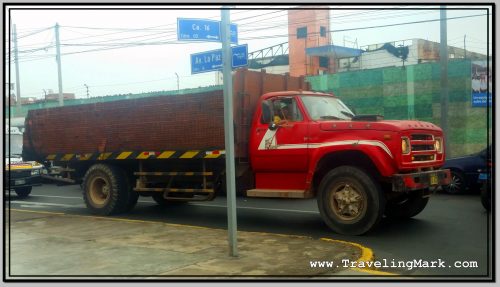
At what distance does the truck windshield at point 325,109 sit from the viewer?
29.8 feet

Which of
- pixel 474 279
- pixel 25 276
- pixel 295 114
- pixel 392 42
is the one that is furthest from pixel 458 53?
pixel 25 276

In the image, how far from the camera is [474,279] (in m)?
5.78

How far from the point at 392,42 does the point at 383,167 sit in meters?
20.7

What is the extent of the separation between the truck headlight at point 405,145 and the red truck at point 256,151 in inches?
0.6

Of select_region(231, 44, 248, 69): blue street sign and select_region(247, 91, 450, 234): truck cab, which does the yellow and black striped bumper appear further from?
select_region(231, 44, 248, 69): blue street sign

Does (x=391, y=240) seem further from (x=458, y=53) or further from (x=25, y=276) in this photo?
(x=458, y=53)

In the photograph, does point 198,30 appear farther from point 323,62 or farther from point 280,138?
point 323,62

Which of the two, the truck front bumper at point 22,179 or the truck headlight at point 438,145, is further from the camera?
the truck front bumper at point 22,179

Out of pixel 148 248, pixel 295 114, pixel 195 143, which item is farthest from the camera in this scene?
pixel 195 143

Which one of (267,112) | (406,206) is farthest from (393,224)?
(267,112)

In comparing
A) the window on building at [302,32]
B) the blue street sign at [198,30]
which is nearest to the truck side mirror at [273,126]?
the blue street sign at [198,30]

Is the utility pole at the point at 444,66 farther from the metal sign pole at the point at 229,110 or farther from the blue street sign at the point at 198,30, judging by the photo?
the blue street sign at the point at 198,30

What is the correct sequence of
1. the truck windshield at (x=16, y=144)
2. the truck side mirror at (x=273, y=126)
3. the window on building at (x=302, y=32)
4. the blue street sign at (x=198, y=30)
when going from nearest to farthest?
the blue street sign at (x=198, y=30) → the truck side mirror at (x=273, y=126) → the truck windshield at (x=16, y=144) → the window on building at (x=302, y=32)

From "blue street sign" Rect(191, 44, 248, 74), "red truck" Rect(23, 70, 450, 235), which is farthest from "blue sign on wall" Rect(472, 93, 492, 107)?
"blue street sign" Rect(191, 44, 248, 74)
